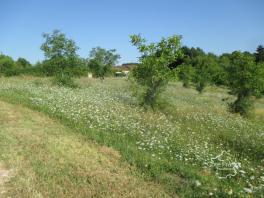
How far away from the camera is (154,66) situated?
65.7 ft

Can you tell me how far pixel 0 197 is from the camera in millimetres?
6945

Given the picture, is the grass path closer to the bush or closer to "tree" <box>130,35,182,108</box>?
"tree" <box>130,35,182,108</box>

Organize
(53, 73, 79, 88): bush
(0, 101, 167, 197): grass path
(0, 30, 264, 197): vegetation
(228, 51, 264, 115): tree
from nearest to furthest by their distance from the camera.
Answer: (0, 101, 167, 197): grass path
(0, 30, 264, 197): vegetation
(228, 51, 264, 115): tree
(53, 73, 79, 88): bush

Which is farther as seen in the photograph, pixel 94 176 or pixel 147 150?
pixel 147 150

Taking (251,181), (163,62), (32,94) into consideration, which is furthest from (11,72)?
(251,181)

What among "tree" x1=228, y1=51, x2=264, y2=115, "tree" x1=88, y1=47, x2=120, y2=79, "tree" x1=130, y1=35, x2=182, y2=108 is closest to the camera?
"tree" x1=130, y1=35, x2=182, y2=108

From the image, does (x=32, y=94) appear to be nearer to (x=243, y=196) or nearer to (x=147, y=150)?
(x=147, y=150)

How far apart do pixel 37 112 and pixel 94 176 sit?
28.8 ft

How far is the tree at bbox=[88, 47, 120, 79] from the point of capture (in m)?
58.2

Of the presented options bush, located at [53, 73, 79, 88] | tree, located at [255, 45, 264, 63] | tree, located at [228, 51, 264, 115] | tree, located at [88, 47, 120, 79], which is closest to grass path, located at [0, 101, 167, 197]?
tree, located at [228, 51, 264, 115]

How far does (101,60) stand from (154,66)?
39.8 m

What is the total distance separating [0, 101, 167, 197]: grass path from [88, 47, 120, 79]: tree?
46.4 meters

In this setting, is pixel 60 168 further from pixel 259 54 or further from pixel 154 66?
pixel 259 54

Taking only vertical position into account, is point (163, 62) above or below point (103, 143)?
above
